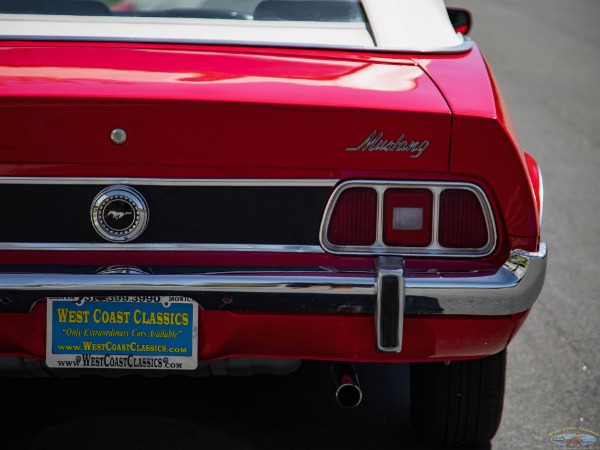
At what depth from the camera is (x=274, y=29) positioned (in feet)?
11.5

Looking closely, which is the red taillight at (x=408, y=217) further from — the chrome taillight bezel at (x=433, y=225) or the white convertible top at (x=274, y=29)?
the white convertible top at (x=274, y=29)

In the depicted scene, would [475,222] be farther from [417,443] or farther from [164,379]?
[164,379]

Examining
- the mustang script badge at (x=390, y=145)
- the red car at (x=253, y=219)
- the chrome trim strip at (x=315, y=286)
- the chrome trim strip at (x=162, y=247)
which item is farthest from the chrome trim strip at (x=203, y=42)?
the chrome trim strip at (x=315, y=286)

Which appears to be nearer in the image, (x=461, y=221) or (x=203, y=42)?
(x=461, y=221)

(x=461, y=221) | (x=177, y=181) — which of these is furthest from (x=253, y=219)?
(x=461, y=221)

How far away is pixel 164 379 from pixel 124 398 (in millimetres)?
224

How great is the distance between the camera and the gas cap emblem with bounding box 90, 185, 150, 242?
9.35 feet

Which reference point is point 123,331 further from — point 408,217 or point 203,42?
point 203,42

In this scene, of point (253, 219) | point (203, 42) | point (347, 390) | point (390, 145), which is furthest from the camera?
point (203, 42)

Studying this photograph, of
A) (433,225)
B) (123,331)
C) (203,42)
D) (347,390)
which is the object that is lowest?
(347,390)

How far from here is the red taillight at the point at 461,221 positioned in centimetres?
289

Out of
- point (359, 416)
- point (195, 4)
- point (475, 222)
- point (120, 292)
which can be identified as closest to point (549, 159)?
point (195, 4)

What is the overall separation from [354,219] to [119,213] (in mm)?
675

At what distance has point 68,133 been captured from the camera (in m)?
2.79
